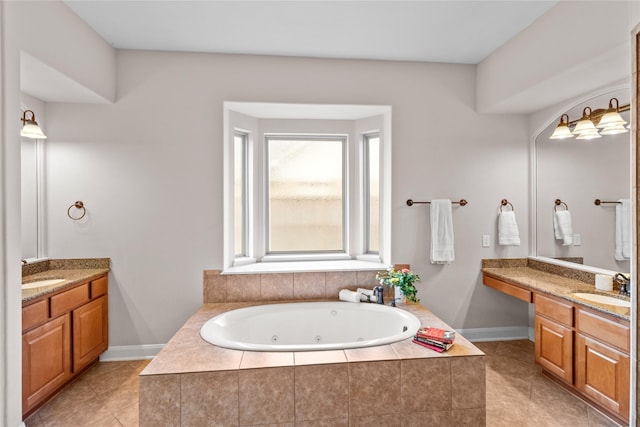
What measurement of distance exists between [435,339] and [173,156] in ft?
8.40

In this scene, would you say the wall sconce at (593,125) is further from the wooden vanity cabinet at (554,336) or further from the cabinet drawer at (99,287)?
the cabinet drawer at (99,287)

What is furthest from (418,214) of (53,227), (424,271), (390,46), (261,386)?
(53,227)

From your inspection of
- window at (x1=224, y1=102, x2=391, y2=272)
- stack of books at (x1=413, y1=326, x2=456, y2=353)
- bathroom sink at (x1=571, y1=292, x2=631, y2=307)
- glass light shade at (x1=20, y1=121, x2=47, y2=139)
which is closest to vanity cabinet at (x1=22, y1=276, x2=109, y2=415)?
glass light shade at (x1=20, y1=121, x2=47, y2=139)

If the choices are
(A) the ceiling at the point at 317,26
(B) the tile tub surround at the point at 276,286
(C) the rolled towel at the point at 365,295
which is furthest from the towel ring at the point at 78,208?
(C) the rolled towel at the point at 365,295

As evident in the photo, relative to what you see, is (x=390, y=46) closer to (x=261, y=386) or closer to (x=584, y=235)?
(x=584, y=235)

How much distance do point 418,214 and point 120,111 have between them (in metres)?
2.86

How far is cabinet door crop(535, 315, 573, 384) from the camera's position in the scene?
2.39 meters

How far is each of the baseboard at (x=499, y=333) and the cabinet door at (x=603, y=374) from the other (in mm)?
1081

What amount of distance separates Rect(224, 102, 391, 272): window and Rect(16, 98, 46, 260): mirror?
1613mm

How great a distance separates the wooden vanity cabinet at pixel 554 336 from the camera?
94.2 inches

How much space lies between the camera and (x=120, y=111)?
9.78ft

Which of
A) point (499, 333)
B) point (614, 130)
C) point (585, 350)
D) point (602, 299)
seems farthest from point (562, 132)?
point (499, 333)

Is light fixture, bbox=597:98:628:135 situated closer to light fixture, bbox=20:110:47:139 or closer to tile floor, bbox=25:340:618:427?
tile floor, bbox=25:340:618:427

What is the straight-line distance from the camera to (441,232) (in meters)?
3.25
